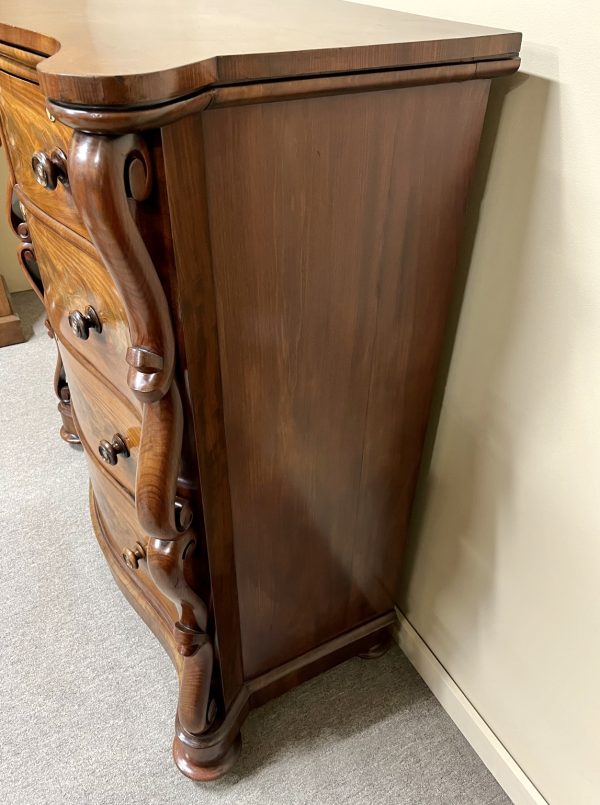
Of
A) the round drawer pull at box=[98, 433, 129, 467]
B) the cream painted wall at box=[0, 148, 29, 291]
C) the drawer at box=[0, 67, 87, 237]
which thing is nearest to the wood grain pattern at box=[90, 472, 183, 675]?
the round drawer pull at box=[98, 433, 129, 467]

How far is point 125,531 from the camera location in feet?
3.75

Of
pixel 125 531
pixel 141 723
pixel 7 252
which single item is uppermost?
pixel 125 531

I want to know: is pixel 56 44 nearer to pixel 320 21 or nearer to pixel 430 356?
pixel 320 21

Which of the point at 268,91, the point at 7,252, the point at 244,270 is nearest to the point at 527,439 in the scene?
the point at 244,270

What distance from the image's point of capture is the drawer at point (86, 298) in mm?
795

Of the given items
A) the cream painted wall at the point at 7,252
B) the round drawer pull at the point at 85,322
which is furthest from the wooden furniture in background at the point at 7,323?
the round drawer pull at the point at 85,322

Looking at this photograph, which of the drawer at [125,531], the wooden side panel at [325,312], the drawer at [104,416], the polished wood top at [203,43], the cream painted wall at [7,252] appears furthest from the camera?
the cream painted wall at [7,252]

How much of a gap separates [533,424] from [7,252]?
230cm

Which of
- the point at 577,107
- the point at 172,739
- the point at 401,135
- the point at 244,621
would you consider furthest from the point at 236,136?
the point at 172,739

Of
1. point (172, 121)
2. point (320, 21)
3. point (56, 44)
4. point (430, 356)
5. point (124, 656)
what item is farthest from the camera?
point (124, 656)

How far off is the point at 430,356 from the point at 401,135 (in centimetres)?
34

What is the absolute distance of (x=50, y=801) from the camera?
1.08 m

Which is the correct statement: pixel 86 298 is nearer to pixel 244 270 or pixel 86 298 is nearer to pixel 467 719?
pixel 244 270

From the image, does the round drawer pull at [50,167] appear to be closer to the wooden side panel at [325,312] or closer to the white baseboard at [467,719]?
the wooden side panel at [325,312]
